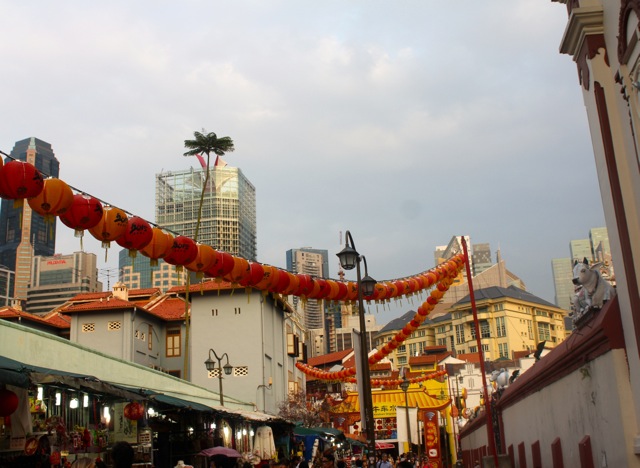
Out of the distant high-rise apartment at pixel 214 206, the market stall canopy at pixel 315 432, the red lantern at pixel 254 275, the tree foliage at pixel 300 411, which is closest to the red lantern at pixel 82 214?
the red lantern at pixel 254 275

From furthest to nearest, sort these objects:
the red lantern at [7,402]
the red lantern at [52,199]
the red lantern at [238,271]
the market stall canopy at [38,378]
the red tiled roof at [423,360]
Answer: the red tiled roof at [423,360]
the red lantern at [238,271]
the red lantern at [52,199]
the red lantern at [7,402]
the market stall canopy at [38,378]

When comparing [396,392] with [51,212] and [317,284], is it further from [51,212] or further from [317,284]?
[51,212]

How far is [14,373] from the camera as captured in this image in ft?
36.0

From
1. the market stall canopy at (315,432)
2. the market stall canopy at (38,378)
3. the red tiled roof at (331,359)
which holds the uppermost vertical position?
A: the red tiled roof at (331,359)

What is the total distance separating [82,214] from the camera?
40.9ft

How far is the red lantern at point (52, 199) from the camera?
38.3 ft

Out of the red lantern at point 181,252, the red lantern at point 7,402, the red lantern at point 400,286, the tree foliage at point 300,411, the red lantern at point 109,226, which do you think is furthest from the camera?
the tree foliage at point 300,411

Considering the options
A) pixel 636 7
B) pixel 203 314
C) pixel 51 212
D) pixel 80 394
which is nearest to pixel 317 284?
pixel 80 394

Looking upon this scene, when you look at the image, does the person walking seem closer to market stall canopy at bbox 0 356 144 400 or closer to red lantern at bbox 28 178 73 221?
market stall canopy at bbox 0 356 144 400

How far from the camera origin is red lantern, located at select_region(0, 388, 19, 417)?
1141 centimetres

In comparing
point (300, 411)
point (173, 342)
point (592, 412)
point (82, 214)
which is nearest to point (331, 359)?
point (300, 411)

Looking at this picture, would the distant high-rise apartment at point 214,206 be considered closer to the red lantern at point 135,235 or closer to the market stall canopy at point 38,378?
the red lantern at point 135,235

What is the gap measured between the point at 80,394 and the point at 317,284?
7.27 meters

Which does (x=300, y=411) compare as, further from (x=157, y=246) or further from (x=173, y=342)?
(x=157, y=246)
